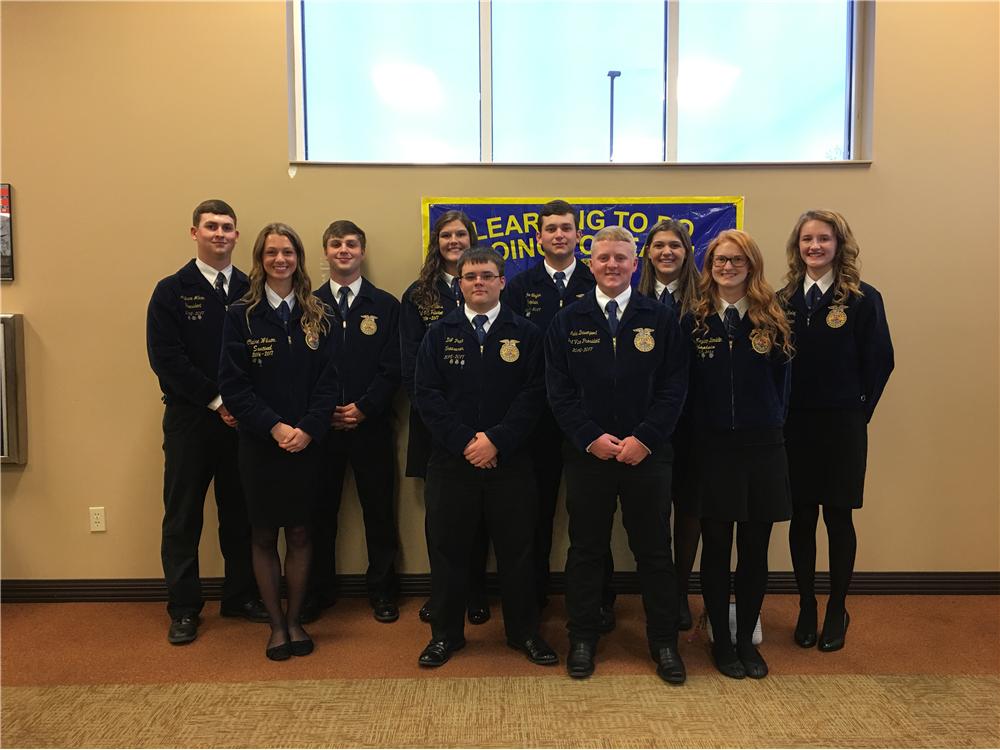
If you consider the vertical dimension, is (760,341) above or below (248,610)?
above

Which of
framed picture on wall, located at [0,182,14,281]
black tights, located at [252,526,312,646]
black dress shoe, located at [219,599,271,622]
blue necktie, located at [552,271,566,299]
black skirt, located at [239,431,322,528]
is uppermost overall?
framed picture on wall, located at [0,182,14,281]

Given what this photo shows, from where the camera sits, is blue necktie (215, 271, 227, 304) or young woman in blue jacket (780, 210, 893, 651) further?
blue necktie (215, 271, 227, 304)

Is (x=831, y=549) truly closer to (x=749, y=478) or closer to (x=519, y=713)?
(x=749, y=478)

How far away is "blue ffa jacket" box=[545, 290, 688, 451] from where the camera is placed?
2318mm

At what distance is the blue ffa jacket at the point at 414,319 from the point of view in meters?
2.85

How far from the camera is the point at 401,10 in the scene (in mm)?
3352

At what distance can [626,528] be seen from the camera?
2.38m

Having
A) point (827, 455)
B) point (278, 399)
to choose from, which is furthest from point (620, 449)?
point (278, 399)

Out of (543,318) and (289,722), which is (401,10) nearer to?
(543,318)

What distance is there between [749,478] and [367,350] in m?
1.72

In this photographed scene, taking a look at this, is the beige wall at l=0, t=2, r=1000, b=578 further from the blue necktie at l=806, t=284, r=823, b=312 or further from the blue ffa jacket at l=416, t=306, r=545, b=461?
the blue ffa jacket at l=416, t=306, r=545, b=461

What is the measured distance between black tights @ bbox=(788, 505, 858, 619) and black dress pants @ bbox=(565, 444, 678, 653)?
702mm

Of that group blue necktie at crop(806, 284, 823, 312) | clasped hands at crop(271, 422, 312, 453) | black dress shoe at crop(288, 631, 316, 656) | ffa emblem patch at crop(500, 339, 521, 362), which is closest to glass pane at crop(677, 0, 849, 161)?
blue necktie at crop(806, 284, 823, 312)

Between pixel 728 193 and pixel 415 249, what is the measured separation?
1607mm
